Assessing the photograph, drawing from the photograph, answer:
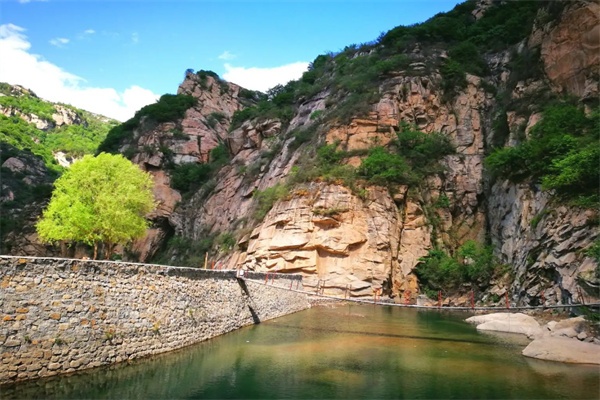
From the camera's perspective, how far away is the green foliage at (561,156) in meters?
18.4

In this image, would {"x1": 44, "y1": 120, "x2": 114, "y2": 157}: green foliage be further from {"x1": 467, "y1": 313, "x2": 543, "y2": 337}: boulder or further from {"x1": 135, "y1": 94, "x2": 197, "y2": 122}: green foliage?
{"x1": 467, "y1": 313, "x2": 543, "y2": 337}: boulder

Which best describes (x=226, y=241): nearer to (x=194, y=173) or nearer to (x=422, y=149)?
(x=194, y=173)

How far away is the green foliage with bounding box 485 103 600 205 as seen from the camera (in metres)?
18.4

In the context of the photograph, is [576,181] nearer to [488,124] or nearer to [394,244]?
[394,244]

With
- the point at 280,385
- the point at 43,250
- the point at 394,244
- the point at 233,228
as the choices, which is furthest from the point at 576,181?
the point at 43,250

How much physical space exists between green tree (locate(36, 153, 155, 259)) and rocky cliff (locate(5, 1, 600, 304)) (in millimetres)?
8450

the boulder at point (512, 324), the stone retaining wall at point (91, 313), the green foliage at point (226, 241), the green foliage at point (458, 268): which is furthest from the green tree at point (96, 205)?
the boulder at point (512, 324)

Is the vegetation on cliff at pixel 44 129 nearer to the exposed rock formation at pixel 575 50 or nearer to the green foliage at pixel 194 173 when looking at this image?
the green foliage at pixel 194 173

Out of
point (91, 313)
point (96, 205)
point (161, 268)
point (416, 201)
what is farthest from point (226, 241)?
point (91, 313)

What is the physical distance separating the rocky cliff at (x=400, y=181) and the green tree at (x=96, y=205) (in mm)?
8450

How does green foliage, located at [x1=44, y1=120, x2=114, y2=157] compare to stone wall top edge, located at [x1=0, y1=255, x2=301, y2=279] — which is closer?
stone wall top edge, located at [x1=0, y1=255, x2=301, y2=279]

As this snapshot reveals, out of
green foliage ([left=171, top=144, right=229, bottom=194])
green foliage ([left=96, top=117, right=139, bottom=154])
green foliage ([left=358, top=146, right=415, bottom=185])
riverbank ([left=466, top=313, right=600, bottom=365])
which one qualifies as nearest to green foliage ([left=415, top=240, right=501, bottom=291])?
green foliage ([left=358, top=146, right=415, bottom=185])

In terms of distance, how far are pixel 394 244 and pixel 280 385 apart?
21.1 metres

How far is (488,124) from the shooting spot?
1433 inches
